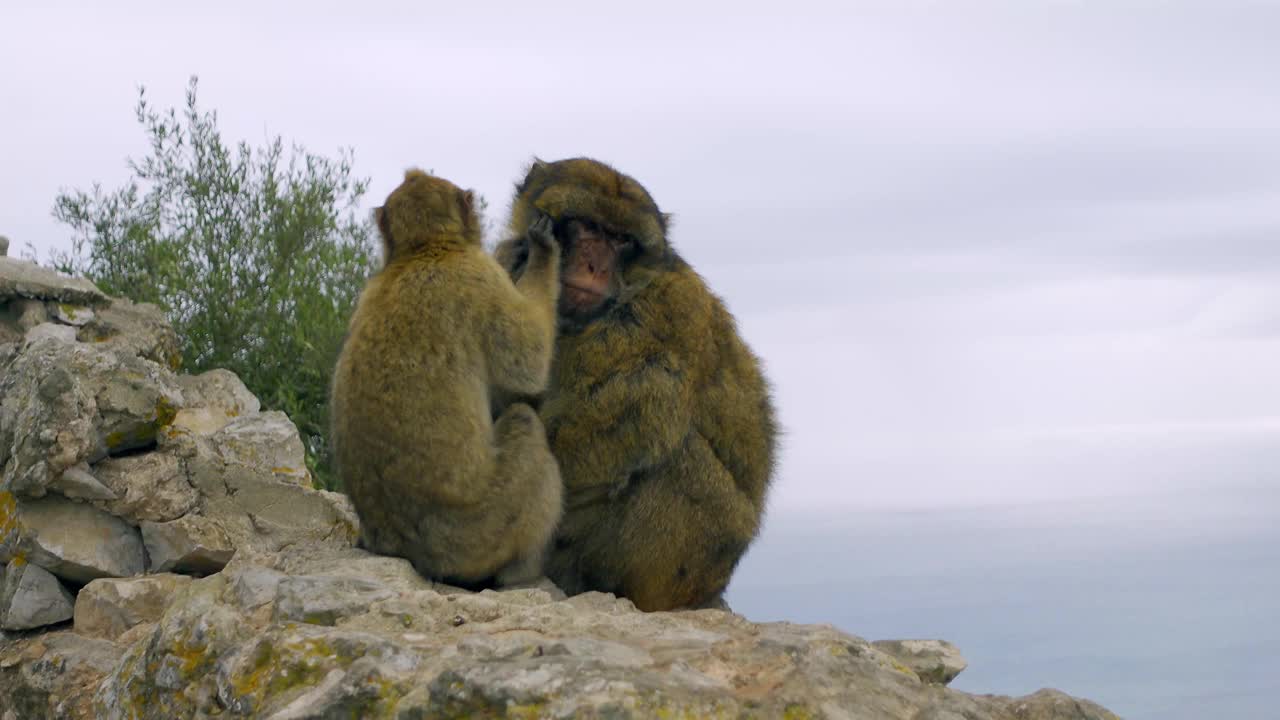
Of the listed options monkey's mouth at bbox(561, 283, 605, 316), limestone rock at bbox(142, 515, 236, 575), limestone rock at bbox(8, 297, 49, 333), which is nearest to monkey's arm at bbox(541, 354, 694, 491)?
monkey's mouth at bbox(561, 283, 605, 316)

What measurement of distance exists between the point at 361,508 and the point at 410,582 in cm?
37


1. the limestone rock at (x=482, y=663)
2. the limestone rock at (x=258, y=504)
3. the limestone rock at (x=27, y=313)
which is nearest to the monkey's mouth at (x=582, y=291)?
the limestone rock at (x=482, y=663)

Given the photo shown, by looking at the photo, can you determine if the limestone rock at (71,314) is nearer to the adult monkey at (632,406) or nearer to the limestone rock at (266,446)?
the limestone rock at (266,446)

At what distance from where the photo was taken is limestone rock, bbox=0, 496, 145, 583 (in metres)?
5.24

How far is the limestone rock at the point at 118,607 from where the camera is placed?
5.14 metres

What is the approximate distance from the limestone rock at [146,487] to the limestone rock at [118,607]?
14.1 inches

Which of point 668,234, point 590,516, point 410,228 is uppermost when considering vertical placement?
point 668,234

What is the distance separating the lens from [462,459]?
169 inches

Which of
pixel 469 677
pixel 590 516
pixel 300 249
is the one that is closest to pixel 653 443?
pixel 590 516

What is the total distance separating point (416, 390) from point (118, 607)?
1745 mm

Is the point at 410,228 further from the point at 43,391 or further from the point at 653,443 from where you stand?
the point at 43,391

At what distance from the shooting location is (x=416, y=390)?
14.1 ft

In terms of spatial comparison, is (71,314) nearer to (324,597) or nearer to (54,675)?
(54,675)

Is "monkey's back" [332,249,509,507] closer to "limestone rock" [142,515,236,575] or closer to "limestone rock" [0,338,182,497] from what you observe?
"limestone rock" [142,515,236,575]
